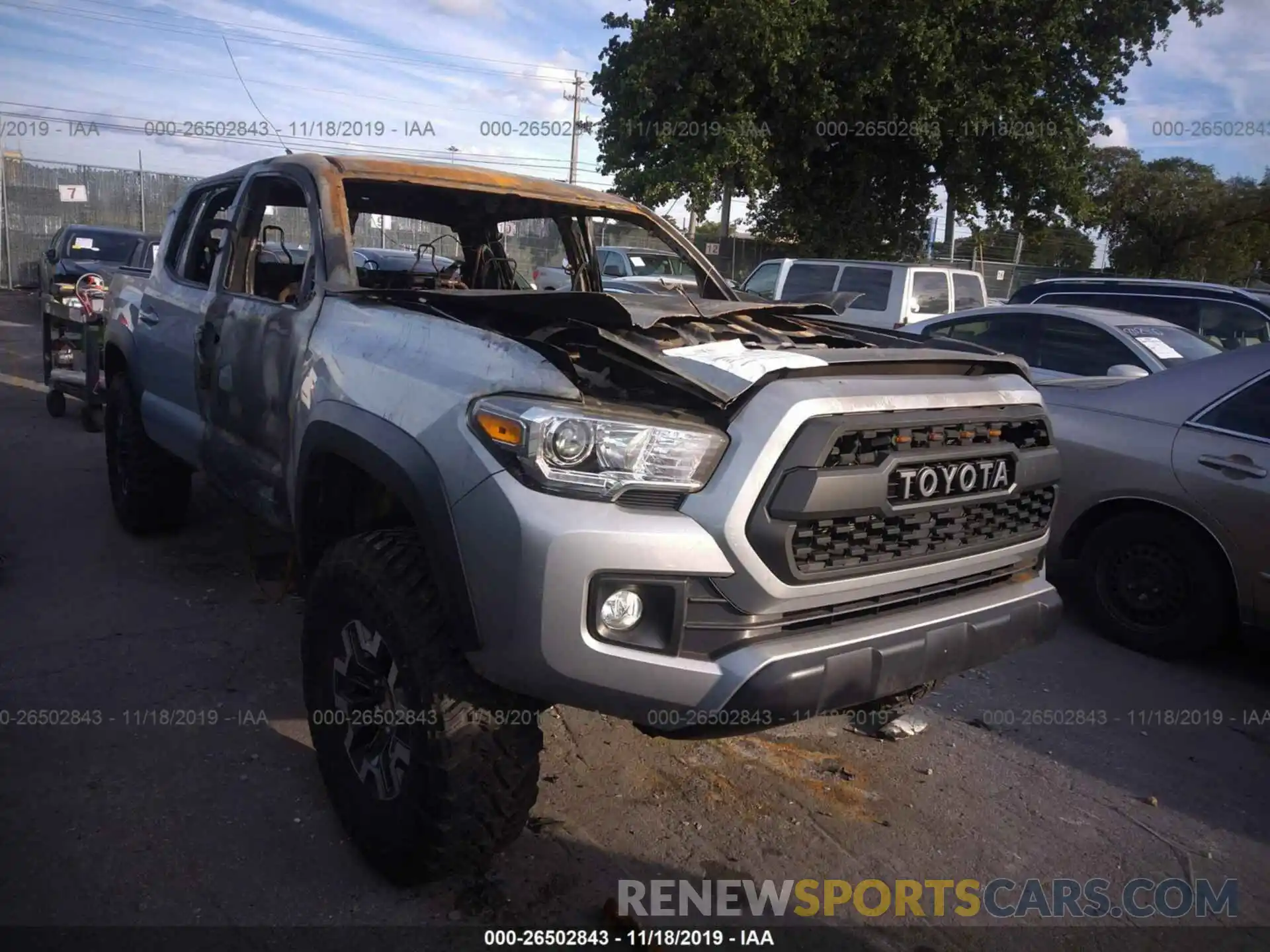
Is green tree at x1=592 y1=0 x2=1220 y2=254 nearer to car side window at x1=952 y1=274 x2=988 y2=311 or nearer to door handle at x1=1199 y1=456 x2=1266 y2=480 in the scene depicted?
car side window at x1=952 y1=274 x2=988 y2=311

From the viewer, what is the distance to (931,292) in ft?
44.9

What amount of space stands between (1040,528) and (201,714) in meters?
3.01

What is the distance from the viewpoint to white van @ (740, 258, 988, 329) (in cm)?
1338

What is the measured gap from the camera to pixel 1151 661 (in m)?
4.68

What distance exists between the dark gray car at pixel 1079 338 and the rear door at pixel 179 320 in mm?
4478

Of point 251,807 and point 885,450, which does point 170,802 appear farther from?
point 885,450

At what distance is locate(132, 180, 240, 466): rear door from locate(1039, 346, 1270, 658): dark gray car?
4.24 metres

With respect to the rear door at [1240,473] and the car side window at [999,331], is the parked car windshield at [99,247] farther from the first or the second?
the rear door at [1240,473]

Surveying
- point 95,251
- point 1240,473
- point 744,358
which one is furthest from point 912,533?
point 95,251

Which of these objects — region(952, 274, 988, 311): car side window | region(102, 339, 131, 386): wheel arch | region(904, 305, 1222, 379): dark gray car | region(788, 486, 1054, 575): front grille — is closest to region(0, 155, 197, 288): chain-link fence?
region(952, 274, 988, 311): car side window

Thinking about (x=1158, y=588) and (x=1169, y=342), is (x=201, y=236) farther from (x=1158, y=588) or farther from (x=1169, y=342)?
(x=1169, y=342)

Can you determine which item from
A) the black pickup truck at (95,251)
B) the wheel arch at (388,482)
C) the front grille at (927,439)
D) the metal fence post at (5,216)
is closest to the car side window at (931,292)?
the black pickup truck at (95,251)

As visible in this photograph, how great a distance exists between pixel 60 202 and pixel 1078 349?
76.3 ft

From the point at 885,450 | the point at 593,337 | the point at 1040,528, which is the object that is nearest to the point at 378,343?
the point at 593,337
